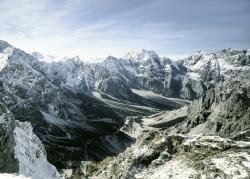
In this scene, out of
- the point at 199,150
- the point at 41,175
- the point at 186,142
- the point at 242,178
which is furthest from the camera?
the point at 41,175

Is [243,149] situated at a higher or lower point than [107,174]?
higher

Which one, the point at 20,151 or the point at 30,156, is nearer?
the point at 20,151

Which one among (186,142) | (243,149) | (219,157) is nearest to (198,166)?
(219,157)

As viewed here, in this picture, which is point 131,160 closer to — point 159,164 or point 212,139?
point 159,164

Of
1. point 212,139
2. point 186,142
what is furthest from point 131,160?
point 212,139

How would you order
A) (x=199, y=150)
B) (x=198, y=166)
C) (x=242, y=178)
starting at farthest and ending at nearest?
(x=199, y=150), (x=198, y=166), (x=242, y=178)

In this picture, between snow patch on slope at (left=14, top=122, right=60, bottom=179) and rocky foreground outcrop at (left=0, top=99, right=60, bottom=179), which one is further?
snow patch on slope at (left=14, top=122, right=60, bottom=179)

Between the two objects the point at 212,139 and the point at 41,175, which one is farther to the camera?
the point at 41,175

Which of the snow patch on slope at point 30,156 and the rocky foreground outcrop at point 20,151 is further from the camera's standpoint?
the snow patch on slope at point 30,156

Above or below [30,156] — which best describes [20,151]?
above

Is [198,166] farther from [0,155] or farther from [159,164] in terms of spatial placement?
[0,155]
